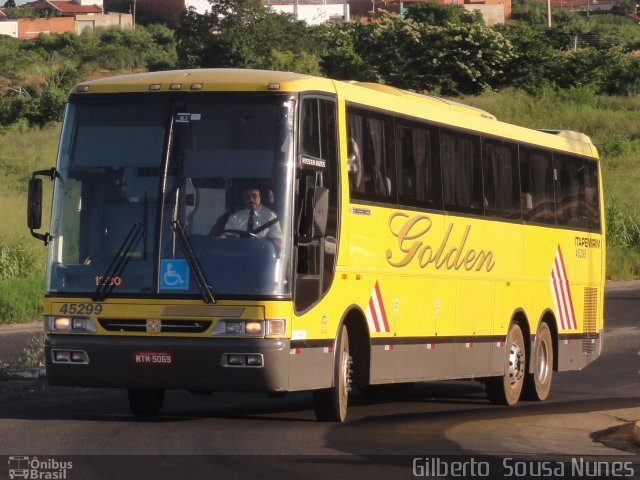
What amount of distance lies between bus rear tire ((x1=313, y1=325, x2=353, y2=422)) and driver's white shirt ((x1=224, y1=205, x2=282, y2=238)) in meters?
1.35

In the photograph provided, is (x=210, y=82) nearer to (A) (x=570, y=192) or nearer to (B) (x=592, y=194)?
(A) (x=570, y=192)

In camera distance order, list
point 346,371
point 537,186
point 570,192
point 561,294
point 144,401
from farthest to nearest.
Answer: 1. point 570,192
2. point 561,294
3. point 537,186
4. point 144,401
5. point 346,371

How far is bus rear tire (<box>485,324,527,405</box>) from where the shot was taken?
53.6 ft

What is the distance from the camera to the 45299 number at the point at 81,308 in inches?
470

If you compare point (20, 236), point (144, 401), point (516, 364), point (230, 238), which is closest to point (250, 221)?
point (230, 238)

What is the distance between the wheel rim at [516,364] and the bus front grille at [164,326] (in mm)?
5989

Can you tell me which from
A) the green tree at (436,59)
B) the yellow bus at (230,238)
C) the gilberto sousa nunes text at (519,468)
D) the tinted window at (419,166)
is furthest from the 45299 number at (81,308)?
the green tree at (436,59)

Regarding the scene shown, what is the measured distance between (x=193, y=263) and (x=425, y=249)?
3.48m

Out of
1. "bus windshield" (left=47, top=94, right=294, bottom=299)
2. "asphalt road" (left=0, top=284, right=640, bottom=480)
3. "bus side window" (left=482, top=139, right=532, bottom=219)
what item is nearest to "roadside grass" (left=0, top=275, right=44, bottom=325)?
"asphalt road" (left=0, top=284, right=640, bottom=480)

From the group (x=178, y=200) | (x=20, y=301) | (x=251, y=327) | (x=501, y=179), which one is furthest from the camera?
(x=20, y=301)

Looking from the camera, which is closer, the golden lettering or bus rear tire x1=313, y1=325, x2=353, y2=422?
bus rear tire x1=313, y1=325, x2=353, y2=422

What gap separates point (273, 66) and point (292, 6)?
4992 cm

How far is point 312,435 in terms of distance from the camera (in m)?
11.7

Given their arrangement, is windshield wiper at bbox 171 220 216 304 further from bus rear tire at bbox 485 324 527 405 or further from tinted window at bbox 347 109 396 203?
bus rear tire at bbox 485 324 527 405
